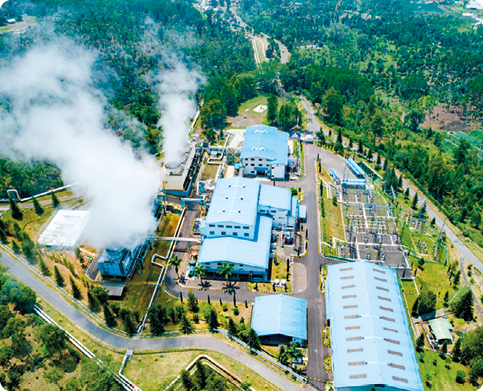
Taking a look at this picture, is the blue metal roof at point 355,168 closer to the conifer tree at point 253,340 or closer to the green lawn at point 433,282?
the green lawn at point 433,282

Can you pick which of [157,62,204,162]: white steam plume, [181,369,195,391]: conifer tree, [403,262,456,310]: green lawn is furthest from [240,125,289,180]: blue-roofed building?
[181,369,195,391]: conifer tree

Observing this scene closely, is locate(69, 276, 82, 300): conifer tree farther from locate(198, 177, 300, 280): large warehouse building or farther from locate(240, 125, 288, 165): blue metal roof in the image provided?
locate(240, 125, 288, 165): blue metal roof

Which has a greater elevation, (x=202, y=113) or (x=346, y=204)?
(x=202, y=113)

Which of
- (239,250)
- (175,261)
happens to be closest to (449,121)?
(239,250)

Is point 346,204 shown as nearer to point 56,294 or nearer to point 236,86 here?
point 56,294

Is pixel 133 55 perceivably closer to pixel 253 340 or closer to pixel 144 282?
pixel 144 282

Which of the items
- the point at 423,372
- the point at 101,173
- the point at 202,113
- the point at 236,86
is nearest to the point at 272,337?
the point at 423,372
